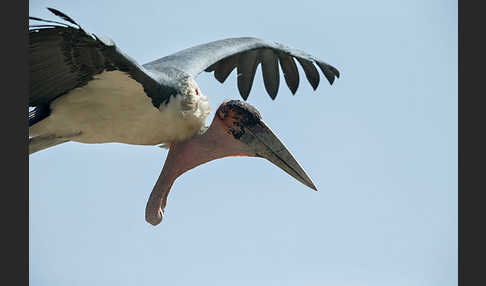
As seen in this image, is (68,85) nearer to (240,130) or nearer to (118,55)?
(118,55)

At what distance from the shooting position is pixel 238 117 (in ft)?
24.8

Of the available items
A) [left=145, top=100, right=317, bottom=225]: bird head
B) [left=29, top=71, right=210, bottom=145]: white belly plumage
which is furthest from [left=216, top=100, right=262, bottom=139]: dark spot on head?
[left=29, top=71, right=210, bottom=145]: white belly plumage

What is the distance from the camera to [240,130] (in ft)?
24.8

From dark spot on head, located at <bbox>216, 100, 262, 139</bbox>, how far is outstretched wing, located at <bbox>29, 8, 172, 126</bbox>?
500 mm

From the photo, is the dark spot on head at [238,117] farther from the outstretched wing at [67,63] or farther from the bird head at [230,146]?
the outstretched wing at [67,63]

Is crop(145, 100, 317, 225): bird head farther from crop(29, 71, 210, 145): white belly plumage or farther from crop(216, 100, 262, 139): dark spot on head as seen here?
crop(29, 71, 210, 145): white belly plumage

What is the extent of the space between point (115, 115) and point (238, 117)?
0.87 metres

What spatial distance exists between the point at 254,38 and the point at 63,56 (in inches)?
94.5

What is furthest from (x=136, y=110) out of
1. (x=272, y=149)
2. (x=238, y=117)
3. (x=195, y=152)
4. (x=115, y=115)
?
(x=272, y=149)

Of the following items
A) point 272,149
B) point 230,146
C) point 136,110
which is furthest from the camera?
point 230,146

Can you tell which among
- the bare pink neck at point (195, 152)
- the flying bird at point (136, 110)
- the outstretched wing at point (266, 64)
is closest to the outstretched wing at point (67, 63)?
the flying bird at point (136, 110)

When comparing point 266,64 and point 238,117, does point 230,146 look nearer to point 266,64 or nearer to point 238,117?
point 238,117

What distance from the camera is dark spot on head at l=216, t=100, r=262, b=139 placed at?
24.8 ft
